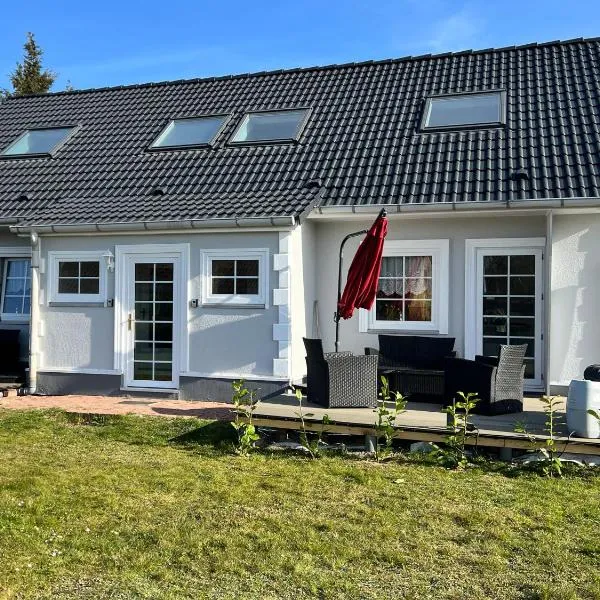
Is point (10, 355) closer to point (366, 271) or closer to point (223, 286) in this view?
point (223, 286)

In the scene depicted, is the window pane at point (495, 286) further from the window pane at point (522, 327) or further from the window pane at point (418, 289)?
the window pane at point (418, 289)

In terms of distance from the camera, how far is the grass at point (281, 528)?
158 inches

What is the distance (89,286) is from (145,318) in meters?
1.08

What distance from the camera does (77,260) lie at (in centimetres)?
1098

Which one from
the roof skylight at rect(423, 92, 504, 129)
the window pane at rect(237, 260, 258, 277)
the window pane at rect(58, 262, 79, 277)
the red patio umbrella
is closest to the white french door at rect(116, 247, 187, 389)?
the window pane at rect(58, 262, 79, 277)

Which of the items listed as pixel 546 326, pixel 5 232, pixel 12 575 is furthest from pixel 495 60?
pixel 12 575

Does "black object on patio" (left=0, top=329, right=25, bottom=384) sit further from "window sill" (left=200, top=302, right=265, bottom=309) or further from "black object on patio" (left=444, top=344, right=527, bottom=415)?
"black object on patio" (left=444, top=344, right=527, bottom=415)

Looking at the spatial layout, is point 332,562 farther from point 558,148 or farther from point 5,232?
point 5,232

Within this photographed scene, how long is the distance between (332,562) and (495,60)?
11871 mm

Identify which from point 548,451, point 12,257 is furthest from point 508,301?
point 12,257

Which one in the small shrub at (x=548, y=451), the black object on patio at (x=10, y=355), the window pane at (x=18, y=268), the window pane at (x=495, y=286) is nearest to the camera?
the small shrub at (x=548, y=451)

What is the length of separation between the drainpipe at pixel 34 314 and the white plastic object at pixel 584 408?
313 inches

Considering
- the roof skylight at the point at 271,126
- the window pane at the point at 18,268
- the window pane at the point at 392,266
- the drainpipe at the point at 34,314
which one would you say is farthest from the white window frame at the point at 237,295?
the window pane at the point at 18,268

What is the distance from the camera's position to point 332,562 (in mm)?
4309
